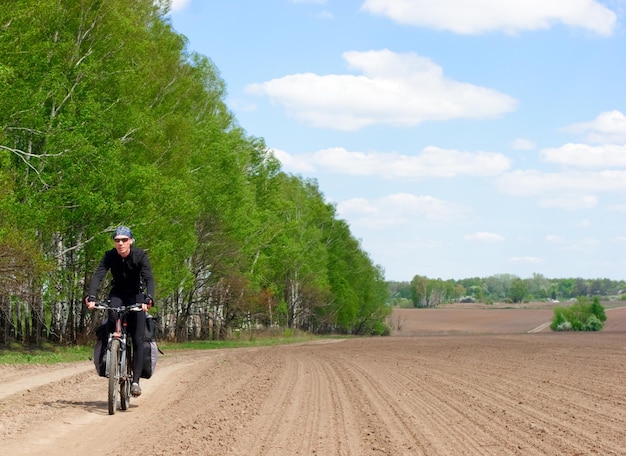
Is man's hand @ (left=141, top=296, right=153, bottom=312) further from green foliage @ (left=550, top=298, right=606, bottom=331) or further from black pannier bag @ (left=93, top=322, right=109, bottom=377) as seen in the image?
green foliage @ (left=550, top=298, right=606, bottom=331)

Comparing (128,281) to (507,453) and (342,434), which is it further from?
(507,453)

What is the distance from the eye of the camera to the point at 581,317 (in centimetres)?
9581

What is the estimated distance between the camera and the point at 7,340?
2794 cm

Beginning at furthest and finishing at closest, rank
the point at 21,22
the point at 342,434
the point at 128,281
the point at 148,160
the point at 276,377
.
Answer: the point at 148,160 → the point at 21,22 → the point at 276,377 → the point at 128,281 → the point at 342,434

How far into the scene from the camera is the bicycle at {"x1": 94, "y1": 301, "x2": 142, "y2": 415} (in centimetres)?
962

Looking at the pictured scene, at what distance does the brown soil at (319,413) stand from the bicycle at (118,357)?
0.23m

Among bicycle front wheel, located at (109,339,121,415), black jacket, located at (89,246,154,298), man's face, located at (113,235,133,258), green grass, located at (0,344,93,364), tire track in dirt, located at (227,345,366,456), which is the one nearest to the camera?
tire track in dirt, located at (227,345,366,456)

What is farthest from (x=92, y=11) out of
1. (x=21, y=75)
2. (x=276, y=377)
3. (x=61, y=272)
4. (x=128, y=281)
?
(x=128, y=281)

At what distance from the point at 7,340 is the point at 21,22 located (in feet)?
36.2

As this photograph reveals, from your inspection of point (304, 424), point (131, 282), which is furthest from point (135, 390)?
point (304, 424)

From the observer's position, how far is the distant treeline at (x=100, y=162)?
23.6 m

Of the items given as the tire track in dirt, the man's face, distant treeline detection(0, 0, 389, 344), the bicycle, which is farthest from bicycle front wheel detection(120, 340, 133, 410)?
distant treeline detection(0, 0, 389, 344)

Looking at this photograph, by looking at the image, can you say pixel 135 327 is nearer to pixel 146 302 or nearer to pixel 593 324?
pixel 146 302

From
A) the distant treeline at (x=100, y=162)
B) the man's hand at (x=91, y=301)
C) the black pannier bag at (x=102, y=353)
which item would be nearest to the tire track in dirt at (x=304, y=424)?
the black pannier bag at (x=102, y=353)
